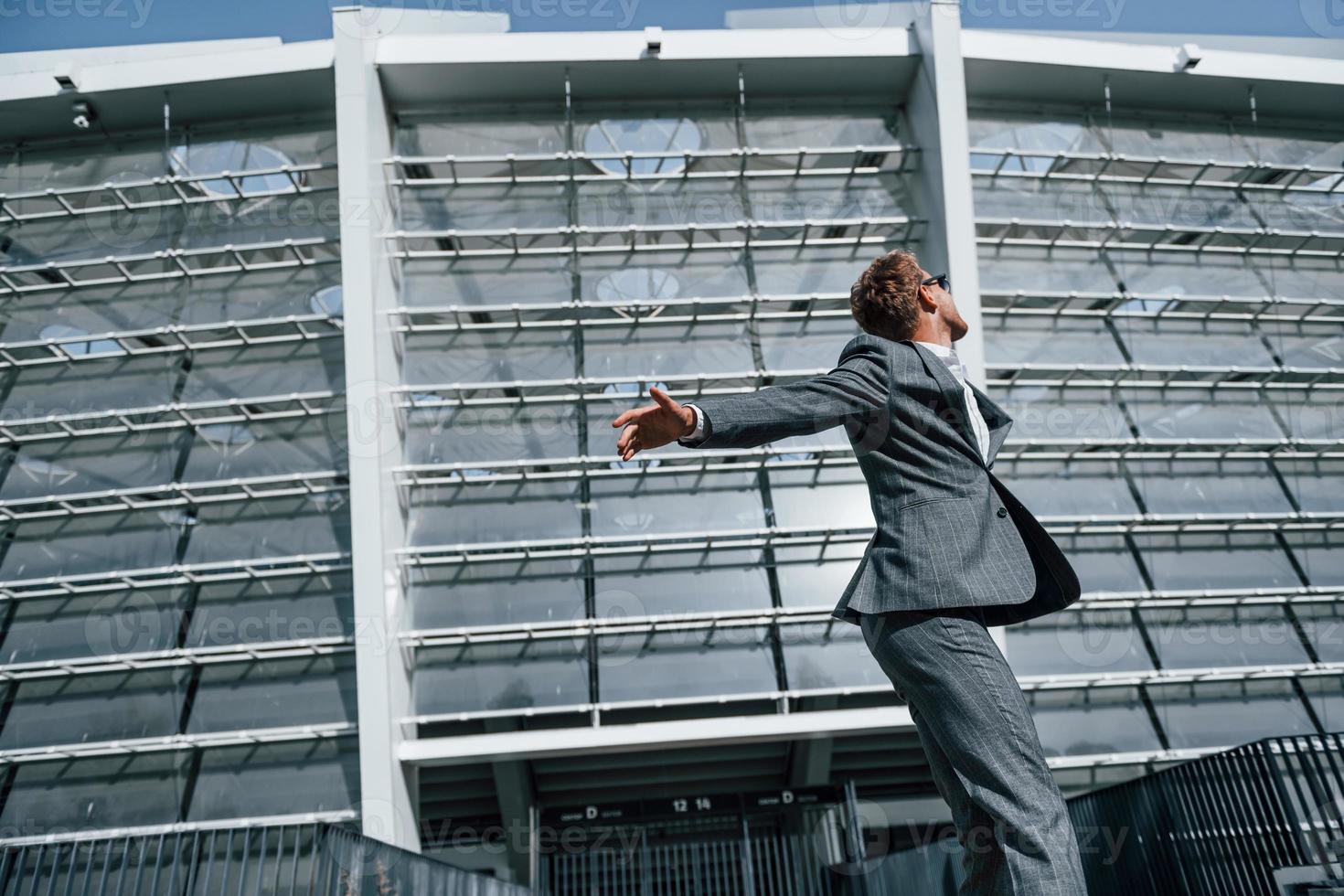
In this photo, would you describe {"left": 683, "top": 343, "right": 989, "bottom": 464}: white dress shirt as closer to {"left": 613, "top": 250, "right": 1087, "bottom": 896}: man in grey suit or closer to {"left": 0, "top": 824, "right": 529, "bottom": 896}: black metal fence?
{"left": 613, "top": 250, "right": 1087, "bottom": 896}: man in grey suit

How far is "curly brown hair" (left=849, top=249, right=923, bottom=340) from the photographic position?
3.31 metres

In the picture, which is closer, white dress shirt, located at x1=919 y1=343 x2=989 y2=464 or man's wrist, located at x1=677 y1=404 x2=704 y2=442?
man's wrist, located at x1=677 y1=404 x2=704 y2=442

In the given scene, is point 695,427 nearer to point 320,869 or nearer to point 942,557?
point 942,557

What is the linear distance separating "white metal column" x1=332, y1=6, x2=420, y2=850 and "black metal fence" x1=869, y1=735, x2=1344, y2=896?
4.70 m

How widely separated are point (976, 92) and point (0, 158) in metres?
10.2

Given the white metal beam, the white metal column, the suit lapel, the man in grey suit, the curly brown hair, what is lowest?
the man in grey suit

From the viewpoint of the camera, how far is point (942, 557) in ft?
9.50

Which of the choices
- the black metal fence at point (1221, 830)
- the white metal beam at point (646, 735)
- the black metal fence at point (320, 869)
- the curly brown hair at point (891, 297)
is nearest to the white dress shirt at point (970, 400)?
the curly brown hair at point (891, 297)

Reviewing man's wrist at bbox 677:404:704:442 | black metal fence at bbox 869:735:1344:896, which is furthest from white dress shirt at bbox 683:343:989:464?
black metal fence at bbox 869:735:1344:896

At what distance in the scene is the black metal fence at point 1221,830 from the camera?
20.6 feet

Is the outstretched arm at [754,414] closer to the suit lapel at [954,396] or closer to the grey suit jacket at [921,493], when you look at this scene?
the grey suit jacket at [921,493]

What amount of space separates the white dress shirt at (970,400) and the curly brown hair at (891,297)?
103 mm

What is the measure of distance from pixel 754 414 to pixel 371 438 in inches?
338

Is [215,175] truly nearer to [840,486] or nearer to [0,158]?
[0,158]
